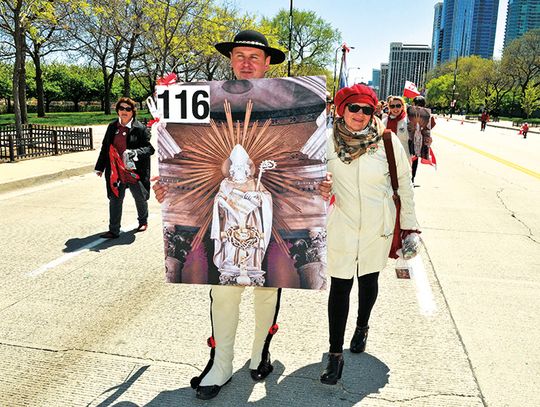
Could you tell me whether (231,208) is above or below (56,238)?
above

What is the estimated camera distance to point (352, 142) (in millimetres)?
3160

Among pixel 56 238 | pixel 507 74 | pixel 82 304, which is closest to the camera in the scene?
pixel 82 304

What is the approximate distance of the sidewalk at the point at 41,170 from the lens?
10703mm

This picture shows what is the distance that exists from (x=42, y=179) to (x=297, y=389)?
992 centimetres

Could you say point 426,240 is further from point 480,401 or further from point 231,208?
point 231,208

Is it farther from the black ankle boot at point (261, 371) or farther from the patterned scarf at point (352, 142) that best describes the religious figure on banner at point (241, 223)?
the black ankle boot at point (261, 371)

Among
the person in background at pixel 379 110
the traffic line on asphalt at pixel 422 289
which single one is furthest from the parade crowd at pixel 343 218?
the traffic line on asphalt at pixel 422 289

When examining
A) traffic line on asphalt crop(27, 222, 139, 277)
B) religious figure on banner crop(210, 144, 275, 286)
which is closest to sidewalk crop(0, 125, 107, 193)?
traffic line on asphalt crop(27, 222, 139, 277)

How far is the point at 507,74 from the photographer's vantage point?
280 feet

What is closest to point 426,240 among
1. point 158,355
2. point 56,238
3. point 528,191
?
point 158,355

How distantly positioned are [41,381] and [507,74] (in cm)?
9489

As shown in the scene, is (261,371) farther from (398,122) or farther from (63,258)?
(398,122)

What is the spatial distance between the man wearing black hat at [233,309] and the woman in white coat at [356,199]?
440 millimetres

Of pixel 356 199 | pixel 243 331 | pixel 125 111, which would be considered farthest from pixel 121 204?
pixel 356 199
